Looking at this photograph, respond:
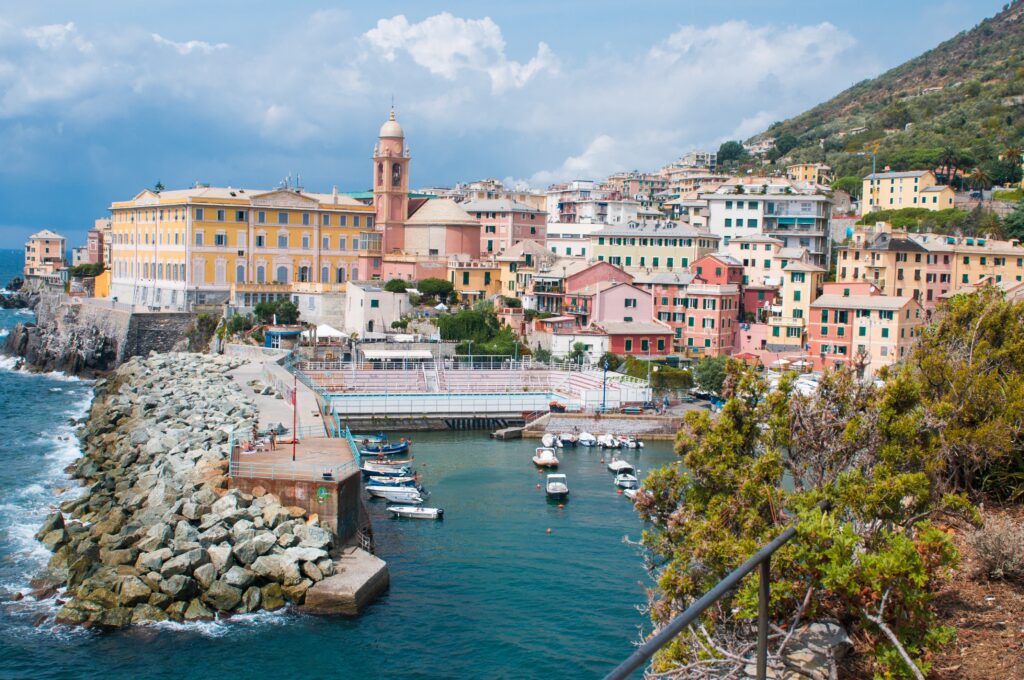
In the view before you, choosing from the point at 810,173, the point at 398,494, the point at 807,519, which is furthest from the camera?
the point at 810,173

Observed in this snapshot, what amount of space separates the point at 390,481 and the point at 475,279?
32.2m

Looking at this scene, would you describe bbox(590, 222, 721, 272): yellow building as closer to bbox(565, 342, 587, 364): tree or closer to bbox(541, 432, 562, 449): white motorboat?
bbox(565, 342, 587, 364): tree

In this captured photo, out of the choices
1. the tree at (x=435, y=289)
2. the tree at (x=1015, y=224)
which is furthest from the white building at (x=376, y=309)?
the tree at (x=1015, y=224)

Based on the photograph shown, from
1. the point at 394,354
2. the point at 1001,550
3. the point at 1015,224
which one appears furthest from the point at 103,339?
the point at 1001,550

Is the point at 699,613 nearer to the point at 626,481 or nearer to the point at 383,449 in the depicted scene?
the point at 626,481

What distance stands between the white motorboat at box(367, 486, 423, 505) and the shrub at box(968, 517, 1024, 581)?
1963cm

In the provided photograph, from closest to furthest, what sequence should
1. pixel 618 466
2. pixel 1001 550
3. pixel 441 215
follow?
pixel 1001 550 → pixel 618 466 → pixel 441 215

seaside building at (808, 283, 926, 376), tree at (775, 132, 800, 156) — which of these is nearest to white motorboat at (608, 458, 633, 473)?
seaside building at (808, 283, 926, 376)

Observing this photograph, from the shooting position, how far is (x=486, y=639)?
1902cm

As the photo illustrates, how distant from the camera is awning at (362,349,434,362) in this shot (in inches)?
1838

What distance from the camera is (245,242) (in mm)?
61406

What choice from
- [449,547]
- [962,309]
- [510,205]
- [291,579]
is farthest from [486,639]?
[510,205]

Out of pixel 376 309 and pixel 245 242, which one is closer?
pixel 376 309

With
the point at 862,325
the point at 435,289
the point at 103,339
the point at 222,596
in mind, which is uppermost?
the point at 435,289
